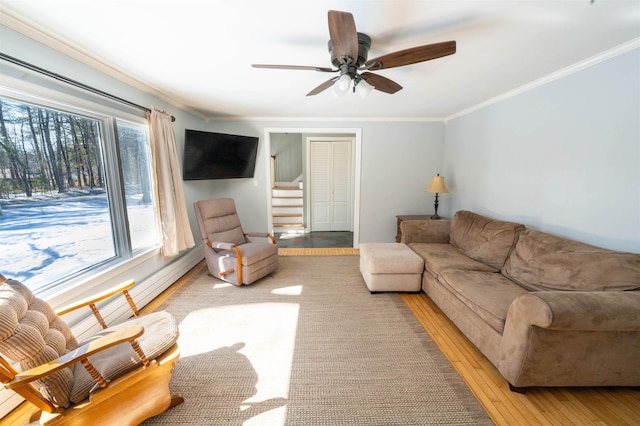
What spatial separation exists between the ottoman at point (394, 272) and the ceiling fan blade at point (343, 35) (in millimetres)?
1862

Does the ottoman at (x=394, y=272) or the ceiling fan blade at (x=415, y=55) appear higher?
the ceiling fan blade at (x=415, y=55)

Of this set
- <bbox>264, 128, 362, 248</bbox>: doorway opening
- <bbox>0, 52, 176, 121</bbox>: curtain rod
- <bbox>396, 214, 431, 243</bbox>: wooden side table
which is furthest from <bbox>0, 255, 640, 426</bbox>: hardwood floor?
<bbox>264, 128, 362, 248</bbox>: doorway opening

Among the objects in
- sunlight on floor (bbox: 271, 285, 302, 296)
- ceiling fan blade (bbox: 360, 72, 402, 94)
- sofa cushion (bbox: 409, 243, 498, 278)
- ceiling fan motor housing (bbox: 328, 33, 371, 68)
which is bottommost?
sunlight on floor (bbox: 271, 285, 302, 296)

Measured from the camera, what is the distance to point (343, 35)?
3.97ft

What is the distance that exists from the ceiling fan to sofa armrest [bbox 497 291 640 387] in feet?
4.91

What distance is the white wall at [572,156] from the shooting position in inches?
65.0

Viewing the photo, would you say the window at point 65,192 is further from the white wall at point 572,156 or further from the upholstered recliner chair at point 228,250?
the white wall at point 572,156

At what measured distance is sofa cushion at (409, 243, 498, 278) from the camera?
88.1 inches

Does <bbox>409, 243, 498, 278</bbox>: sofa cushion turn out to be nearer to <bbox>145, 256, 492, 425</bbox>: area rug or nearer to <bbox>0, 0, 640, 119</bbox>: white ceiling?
<bbox>145, 256, 492, 425</bbox>: area rug

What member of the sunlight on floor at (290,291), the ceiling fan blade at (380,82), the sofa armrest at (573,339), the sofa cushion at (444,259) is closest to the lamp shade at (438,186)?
the sofa cushion at (444,259)

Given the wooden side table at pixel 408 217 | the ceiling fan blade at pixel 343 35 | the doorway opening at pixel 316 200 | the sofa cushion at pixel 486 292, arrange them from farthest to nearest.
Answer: the doorway opening at pixel 316 200
the wooden side table at pixel 408 217
the sofa cushion at pixel 486 292
the ceiling fan blade at pixel 343 35

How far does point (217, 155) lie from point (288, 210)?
87.7 inches

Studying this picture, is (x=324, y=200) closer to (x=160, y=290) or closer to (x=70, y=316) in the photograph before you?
(x=160, y=290)

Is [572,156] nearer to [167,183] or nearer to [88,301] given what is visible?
[88,301]
